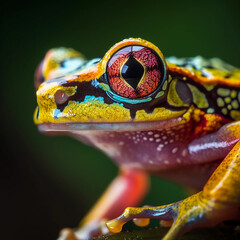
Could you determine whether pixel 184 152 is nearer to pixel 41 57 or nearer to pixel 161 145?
pixel 161 145

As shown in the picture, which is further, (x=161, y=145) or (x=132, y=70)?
(x=161, y=145)

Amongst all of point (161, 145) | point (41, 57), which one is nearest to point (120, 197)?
point (161, 145)

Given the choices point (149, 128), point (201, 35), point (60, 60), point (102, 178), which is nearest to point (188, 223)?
point (149, 128)

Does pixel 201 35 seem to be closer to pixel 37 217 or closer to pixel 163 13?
pixel 163 13

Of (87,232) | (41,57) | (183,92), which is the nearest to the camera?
(183,92)

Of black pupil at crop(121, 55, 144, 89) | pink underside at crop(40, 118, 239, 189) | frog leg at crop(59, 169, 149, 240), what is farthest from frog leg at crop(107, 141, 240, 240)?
frog leg at crop(59, 169, 149, 240)

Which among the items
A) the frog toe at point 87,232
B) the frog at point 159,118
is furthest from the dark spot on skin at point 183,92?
the frog toe at point 87,232

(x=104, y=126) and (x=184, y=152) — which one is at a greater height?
(x=104, y=126)
